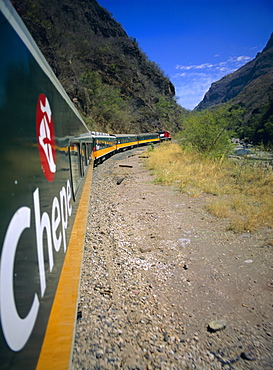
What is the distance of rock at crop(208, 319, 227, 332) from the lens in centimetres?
234

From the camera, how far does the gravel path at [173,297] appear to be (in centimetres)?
208

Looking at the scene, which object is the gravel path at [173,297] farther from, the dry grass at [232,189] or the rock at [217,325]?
the dry grass at [232,189]

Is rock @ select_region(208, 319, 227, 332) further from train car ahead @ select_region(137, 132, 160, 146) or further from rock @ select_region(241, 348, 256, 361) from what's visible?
train car ahead @ select_region(137, 132, 160, 146)

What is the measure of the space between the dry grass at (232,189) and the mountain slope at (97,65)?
66.6ft

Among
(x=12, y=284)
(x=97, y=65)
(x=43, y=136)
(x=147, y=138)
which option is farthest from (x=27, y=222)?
(x=97, y=65)

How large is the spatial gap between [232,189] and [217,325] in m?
5.89

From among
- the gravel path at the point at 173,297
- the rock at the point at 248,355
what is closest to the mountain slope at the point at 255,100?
the gravel path at the point at 173,297

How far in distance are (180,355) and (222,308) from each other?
85 cm

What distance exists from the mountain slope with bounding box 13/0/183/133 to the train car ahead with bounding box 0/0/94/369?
25938mm

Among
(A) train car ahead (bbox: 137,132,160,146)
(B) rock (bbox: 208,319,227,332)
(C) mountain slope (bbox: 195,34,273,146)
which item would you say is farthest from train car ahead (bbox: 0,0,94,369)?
(A) train car ahead (bbox: 137,132,160,146)

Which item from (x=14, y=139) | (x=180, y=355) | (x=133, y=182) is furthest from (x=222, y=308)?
(x=133, y=182)

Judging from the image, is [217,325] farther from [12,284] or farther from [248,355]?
[12,284]

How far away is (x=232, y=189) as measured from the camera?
761 cm

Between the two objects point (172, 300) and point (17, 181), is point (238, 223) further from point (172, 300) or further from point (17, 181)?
point (17, 181)
